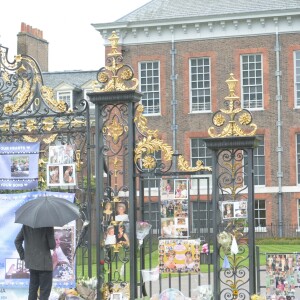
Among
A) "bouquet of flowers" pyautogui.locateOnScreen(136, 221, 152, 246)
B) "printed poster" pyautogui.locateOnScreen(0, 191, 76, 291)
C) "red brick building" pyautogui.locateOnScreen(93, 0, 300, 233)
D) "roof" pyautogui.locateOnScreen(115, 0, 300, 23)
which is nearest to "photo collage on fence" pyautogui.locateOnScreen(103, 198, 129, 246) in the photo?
"bouquet of flowers" pyautogui.locateOnScreen(136, 221, 152, 246)

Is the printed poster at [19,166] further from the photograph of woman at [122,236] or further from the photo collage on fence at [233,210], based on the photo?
the photo collage on fence at [233,210]

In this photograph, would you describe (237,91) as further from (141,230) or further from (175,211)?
(175,211)

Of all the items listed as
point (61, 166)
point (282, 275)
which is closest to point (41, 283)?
point (61, 166)

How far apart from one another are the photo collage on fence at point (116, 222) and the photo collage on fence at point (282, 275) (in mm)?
2073

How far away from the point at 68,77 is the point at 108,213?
107ft

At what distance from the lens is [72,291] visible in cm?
1332

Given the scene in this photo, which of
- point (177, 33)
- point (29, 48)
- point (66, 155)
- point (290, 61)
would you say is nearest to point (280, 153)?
point (290, 61)

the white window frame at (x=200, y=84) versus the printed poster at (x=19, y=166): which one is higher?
the white window frame at (x=200, y=84)

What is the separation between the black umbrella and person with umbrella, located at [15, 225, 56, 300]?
260 millimetres

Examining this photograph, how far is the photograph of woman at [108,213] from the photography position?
13.4m

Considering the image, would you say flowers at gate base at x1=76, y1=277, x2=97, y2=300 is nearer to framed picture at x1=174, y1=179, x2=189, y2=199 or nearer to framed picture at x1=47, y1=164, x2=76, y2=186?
framed picture at x1=47, y1=164, x2=76, y2=186

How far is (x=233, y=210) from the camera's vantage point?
42.4ft

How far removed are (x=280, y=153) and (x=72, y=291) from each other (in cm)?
2545

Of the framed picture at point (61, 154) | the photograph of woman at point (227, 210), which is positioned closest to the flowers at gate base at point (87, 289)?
the framed picture at point (61, 154)
